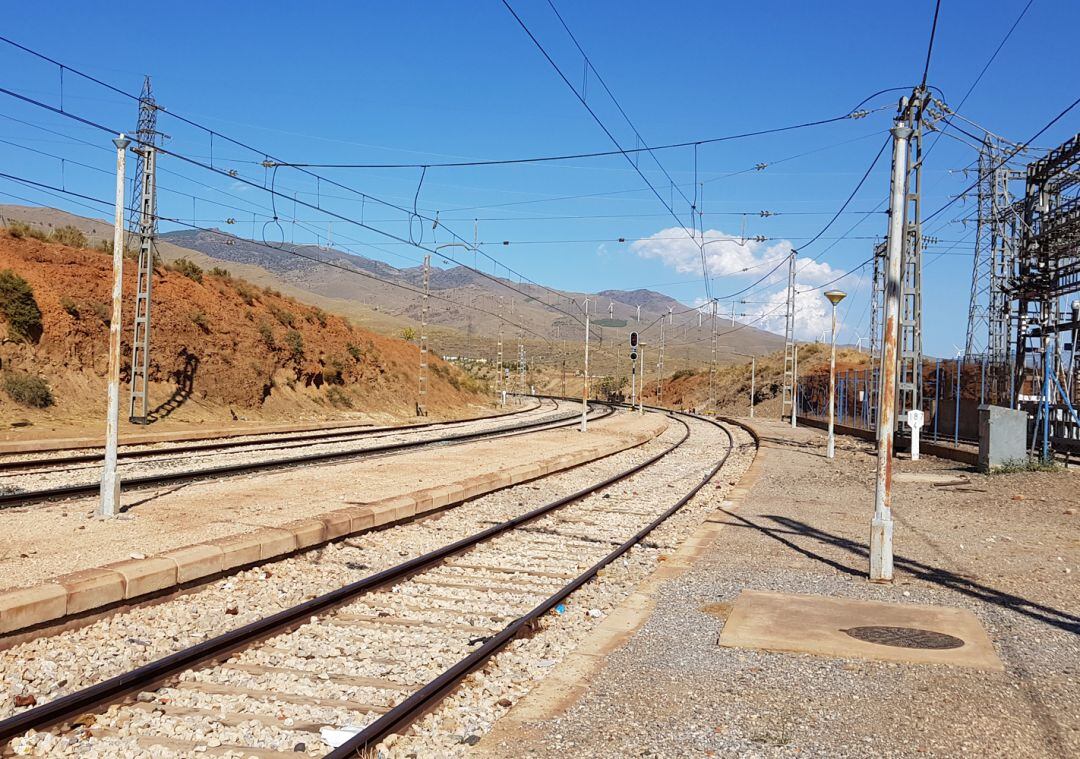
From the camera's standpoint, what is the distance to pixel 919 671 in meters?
7.04

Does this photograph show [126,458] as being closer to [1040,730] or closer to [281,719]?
[281,719]

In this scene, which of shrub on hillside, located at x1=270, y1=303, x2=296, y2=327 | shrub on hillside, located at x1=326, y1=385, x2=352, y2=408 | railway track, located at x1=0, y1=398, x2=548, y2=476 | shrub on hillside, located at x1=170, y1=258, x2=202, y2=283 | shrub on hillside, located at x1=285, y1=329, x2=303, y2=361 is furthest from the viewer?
shrub on hillside, located at x1=270, y1=303, x2=296, y2=327

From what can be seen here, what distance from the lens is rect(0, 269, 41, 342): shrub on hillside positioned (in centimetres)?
3372

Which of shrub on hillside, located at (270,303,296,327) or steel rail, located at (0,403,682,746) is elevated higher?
shrub on hillside, located at (270,303,296,327)

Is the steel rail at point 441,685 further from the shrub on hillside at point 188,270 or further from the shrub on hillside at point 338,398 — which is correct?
the shrub on hillside at point 188,270

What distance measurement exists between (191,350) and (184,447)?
16853 millimetres

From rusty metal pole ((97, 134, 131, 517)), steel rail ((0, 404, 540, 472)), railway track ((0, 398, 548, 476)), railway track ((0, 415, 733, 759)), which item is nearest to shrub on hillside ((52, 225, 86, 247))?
railway track ((0, 398, 548, 476))

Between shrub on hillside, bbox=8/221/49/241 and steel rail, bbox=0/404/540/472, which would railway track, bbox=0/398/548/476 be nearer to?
steel rail, bbox=0/404/540/472

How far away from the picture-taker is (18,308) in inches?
1335

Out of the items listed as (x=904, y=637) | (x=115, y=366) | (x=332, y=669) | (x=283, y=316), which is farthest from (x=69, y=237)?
(x=904, y=637)

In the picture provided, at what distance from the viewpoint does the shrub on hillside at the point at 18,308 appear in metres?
33.7

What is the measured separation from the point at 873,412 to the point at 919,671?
122 ft

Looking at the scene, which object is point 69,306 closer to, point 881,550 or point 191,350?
point 191,350

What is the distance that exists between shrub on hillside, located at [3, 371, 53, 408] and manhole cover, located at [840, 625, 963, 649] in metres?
30.3
